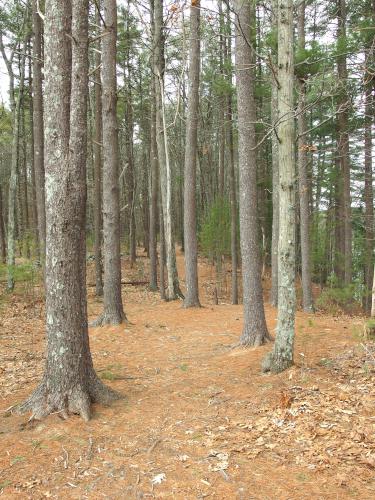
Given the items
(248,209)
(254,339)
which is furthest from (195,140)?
(254,339)

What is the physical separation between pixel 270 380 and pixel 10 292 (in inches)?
435

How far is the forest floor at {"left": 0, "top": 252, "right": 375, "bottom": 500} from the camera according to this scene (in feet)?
11.4

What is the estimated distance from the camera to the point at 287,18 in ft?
18.1

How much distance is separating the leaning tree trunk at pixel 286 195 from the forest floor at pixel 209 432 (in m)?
0.60

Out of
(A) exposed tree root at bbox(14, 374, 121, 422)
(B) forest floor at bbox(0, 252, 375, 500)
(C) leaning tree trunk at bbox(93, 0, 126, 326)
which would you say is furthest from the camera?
(C) leaning tree trunk at bbox(93, 0, 126, 326)

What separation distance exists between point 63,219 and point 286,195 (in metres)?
3.02

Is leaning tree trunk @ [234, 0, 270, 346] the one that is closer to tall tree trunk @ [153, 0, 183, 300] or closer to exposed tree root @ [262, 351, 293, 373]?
exposed tree root @ [262, 351, 293, 373]

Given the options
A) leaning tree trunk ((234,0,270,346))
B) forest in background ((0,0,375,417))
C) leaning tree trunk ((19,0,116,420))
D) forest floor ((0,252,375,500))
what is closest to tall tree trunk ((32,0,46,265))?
forest in background ((0,0,375,417))

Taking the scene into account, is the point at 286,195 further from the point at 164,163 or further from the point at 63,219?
the point at 164,163

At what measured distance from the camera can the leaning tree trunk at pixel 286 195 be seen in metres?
5.62

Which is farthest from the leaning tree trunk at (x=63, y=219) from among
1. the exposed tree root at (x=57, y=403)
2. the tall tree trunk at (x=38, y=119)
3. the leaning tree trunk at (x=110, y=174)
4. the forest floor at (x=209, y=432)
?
the tall tree trunk at (x=38, y=119)

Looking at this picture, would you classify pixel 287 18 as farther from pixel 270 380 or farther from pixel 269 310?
pixel 269 310

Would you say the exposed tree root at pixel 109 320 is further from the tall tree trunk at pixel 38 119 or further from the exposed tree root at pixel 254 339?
the tall tree trunk at pixel 38 119

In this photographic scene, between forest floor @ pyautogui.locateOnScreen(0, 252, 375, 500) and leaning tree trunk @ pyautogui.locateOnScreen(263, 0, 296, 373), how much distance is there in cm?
60
